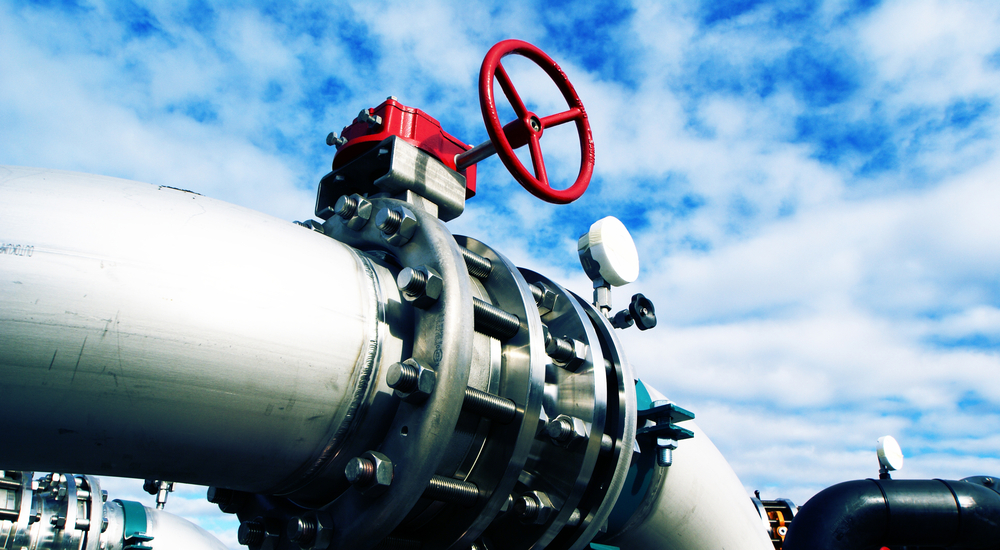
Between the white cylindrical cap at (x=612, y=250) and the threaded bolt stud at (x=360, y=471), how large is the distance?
1.54 m

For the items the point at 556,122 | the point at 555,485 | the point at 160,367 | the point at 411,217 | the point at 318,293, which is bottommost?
the point at 555,485

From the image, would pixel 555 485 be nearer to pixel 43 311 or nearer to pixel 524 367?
pixel 524 367

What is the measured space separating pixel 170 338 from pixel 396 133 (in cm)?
102

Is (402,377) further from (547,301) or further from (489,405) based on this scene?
(547,301)

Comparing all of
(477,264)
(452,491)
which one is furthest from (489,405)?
(477,264)

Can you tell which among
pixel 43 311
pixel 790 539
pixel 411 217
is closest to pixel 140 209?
pixel 43 311

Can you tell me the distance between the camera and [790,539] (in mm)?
3275

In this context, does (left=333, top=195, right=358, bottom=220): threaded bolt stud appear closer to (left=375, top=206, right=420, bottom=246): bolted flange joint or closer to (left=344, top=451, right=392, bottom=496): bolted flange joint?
(left=375, top=206, right=420, bottom=246): bolted flange joint

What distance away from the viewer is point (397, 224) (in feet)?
5.34

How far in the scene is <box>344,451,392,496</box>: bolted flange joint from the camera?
1311mm

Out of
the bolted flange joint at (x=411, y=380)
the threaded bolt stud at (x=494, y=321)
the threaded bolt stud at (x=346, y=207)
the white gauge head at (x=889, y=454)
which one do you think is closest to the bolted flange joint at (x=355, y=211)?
the threaded bolt stud at (x=346, y=207)

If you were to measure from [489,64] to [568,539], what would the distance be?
135 cm

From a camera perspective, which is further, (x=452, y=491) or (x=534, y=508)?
(x=534, y=508)

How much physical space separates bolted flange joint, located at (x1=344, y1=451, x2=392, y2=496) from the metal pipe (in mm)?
99
